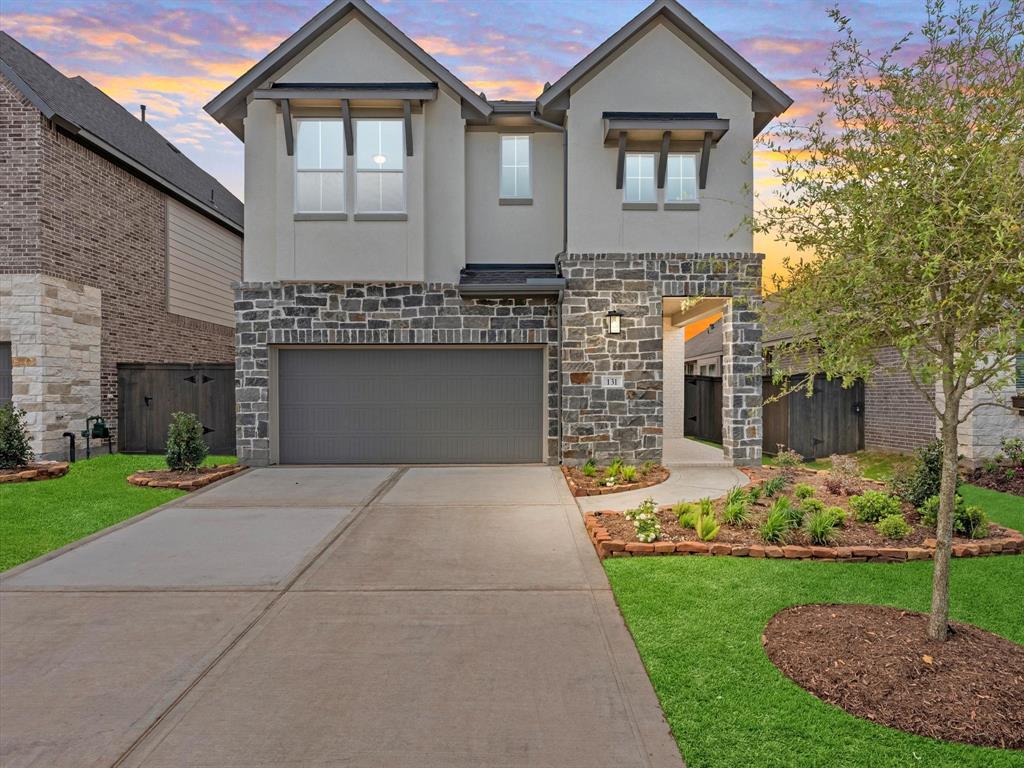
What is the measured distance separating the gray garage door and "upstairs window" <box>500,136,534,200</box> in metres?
3.47

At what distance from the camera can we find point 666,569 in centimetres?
586

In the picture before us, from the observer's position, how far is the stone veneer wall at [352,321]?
12.1 m

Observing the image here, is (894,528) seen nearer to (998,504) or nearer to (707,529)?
(707,529)

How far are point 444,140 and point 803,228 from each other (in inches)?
364

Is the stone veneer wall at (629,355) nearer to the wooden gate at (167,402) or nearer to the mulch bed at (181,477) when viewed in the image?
the mulch bed at (181,477)

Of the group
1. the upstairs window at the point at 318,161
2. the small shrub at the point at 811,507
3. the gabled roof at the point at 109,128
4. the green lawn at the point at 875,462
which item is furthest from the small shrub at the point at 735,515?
the gabled roof at the point at 109,128

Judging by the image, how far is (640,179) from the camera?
38.9ft

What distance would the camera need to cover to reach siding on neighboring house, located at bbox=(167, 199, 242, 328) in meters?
16.4

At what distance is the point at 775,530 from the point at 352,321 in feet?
29.5

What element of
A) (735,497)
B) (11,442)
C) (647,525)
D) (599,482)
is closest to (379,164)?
(599,482)

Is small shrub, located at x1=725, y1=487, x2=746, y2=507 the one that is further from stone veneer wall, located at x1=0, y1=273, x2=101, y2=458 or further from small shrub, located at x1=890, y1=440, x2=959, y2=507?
stone veneer wall, located at x1=0, y1=273, x2=101, y2=458

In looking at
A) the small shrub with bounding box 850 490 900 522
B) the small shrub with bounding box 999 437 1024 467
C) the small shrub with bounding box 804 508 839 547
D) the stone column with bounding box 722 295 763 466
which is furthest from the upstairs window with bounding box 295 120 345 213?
the small shrub with bounding box 999 437 1024 467

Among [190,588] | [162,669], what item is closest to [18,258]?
[190,588]

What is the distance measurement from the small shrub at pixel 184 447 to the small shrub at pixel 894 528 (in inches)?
443
